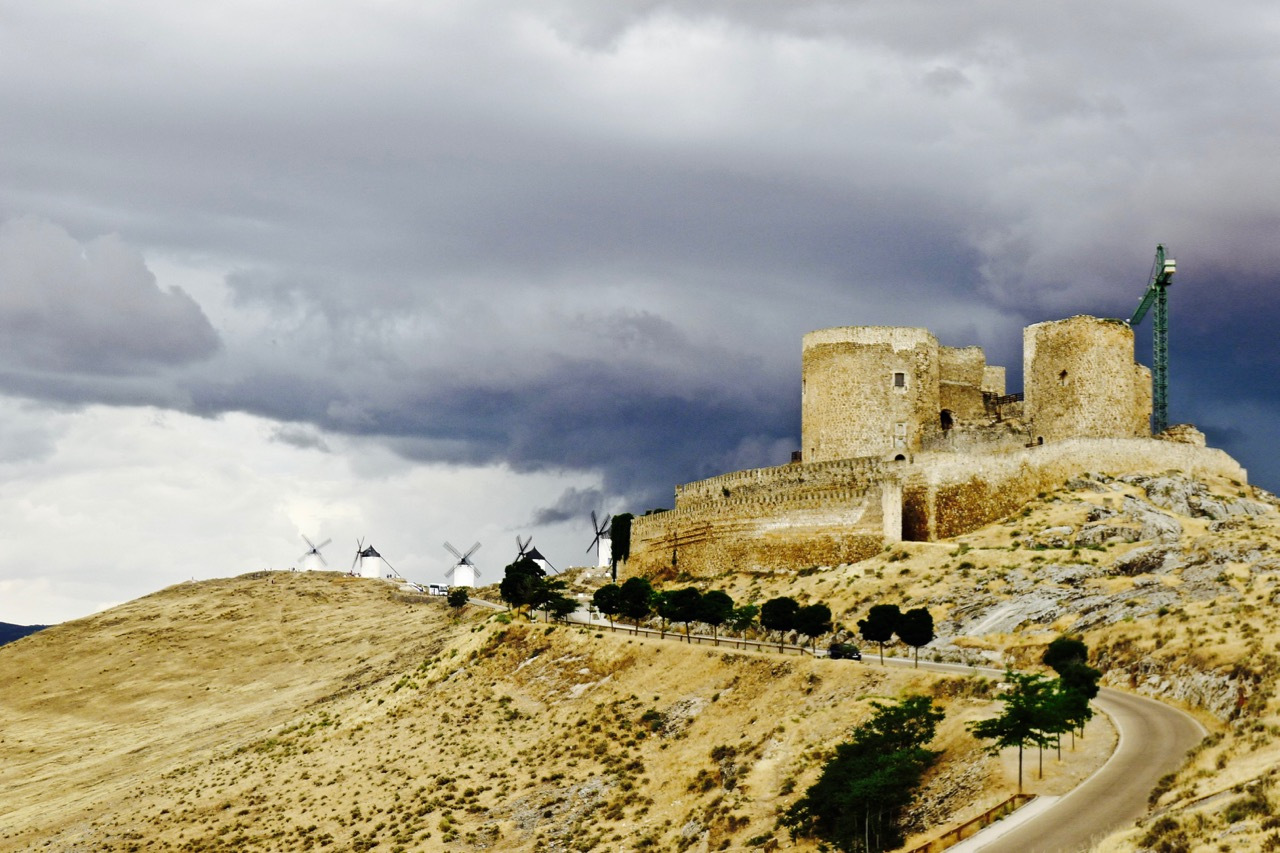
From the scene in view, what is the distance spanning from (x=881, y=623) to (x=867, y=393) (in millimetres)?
25364

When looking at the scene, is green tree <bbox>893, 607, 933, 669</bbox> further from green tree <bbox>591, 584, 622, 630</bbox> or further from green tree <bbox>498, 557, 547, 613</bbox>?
green tree <bbox>498, 557, 547, 613</bbox>

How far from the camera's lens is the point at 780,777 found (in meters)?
40.6

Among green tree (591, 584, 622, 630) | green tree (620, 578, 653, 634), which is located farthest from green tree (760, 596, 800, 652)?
green tree (591, 584, 622, 630)

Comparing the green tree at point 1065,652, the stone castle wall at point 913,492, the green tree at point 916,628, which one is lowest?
the green tree at point 1065,652

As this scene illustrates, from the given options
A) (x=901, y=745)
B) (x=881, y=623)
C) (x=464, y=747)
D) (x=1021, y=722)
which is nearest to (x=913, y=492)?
(x=881, y=623)

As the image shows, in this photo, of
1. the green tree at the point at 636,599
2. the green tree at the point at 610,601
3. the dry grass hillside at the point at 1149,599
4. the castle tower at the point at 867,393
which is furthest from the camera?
the castle tower at the point at 867,393

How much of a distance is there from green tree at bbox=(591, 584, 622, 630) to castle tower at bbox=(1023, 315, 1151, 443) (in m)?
22.6

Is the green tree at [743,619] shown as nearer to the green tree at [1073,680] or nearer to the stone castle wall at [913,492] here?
the stone castle wall at [913,492]

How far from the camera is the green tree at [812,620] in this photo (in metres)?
52.9

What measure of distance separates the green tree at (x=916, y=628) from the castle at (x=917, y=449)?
15998 mm

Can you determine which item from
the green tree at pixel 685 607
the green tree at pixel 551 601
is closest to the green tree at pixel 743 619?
the green tree at pixel 685 607

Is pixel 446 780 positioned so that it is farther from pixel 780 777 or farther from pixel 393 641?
pixel 393 641

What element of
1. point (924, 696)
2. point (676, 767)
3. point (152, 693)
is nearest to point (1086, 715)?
point (924, 696)

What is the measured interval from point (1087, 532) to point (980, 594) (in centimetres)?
865
